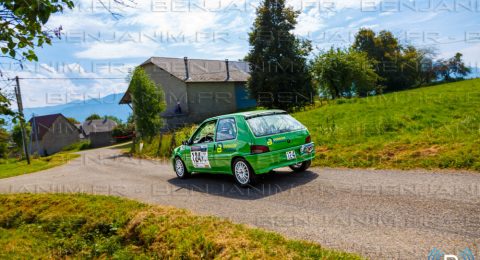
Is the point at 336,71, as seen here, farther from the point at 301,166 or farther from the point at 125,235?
the point at 125,235

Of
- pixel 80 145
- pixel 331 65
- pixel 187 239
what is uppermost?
pixel 331 65

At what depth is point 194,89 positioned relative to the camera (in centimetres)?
3828

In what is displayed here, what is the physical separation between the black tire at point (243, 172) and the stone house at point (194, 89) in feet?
92.8

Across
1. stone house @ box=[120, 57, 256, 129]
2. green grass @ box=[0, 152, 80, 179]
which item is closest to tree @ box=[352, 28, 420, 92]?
stone house @ box=[120, 57, 256, 129]

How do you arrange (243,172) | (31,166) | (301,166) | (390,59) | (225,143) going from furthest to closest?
(390,59)
(31,166)
(301,166)
(225,143)
(243,172)

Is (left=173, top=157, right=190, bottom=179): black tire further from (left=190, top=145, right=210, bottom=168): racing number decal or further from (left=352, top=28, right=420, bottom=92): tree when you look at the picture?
Result: (left=352, top=28, right=420, bottom=92): tree

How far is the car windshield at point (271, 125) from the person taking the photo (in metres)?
7.71

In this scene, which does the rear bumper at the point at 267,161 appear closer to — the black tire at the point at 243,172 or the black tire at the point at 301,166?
the black tire at the point at 243,172

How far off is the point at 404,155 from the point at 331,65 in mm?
28487

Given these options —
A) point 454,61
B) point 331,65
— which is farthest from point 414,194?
point 454,61

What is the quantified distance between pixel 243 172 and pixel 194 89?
3144 cm

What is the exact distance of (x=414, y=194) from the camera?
225 inches

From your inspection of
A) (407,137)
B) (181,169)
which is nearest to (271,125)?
(181,169)

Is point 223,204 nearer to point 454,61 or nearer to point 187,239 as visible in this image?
point 187,239
